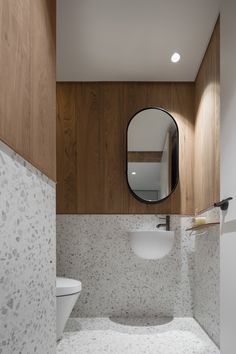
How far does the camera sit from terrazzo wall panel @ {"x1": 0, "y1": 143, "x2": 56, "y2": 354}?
0.92 meters

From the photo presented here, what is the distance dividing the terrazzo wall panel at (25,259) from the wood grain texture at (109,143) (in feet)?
4.89

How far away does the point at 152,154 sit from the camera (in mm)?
3027

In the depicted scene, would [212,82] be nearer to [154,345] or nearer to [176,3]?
[176,3]

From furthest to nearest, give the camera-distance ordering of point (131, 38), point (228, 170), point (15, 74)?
1. point (131, 38)
2. point (228, 170)
3. point (15, 74)

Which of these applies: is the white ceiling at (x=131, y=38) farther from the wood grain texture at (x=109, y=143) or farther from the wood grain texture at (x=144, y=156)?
the wood grain texture at (x=144, y=156)

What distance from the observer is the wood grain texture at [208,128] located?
7.16 feet

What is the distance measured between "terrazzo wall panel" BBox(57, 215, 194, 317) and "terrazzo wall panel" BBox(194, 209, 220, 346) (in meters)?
0.17

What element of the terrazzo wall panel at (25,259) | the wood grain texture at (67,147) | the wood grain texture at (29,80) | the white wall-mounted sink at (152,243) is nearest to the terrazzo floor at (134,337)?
the white wall-mounted sink at (152,243)

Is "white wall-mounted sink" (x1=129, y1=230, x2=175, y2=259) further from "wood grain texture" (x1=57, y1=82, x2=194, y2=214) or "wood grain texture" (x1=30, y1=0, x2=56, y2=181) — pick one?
"wood grain texture" (x1=30, y1=0, x2=56, y2=181)

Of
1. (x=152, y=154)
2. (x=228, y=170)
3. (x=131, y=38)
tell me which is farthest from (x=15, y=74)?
(x=152, y=154)

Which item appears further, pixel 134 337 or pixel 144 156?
pixel 144 156

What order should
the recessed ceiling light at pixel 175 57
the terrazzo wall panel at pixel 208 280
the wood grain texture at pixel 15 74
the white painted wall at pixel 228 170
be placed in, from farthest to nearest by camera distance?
the recessed ceiling light at pixel 175 57 → the terrazzo wall panel at pixel 208 280 → the white painted wall at pixel 228 170 → the wood grain texture at pixel 15 74

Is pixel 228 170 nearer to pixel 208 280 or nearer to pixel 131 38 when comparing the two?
pixel 208 280

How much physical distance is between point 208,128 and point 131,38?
0.85m
